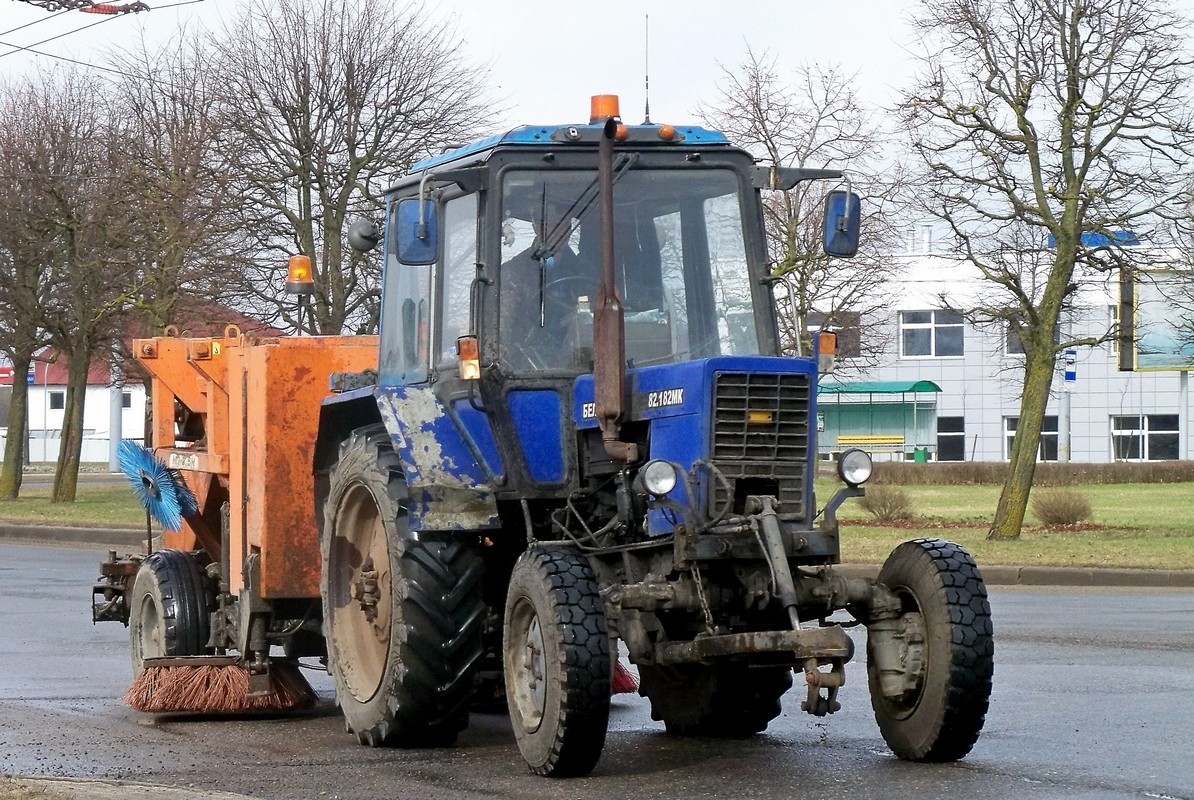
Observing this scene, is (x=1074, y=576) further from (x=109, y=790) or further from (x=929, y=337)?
(x=929, y=337)

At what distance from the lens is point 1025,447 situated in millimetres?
22578

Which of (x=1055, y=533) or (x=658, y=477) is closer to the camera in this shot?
(x=658, y=477)

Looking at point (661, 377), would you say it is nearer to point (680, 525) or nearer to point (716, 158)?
point (680, 525)

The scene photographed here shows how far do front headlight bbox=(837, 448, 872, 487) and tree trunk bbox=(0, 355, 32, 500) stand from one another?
30.9m

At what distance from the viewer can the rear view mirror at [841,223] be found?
25.1 feet

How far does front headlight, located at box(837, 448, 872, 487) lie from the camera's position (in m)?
7.16

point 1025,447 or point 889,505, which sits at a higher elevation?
point 1025,447

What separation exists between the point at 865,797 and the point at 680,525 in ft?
4.09

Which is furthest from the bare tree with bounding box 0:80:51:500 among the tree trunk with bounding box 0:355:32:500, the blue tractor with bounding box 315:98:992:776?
the blue tractor with bounding box 315:98:992:776

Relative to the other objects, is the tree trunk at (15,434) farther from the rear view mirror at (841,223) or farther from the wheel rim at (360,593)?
the rear view mirror at (841,223)

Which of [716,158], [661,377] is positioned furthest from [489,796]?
[716,158]

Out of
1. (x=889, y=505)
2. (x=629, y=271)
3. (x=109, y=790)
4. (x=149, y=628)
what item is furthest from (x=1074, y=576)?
(x=109, y=790)

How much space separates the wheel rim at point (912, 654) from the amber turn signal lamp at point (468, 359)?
6.57 ft

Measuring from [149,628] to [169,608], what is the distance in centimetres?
47
